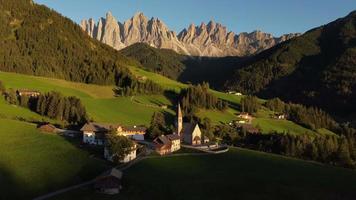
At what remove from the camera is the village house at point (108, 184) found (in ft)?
283

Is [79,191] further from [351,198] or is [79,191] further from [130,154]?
[351,198]

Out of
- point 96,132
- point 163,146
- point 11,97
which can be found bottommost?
point 163,146

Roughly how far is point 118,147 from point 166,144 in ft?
62.9

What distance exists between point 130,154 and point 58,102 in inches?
2361

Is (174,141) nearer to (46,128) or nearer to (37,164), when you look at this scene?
(46,128)

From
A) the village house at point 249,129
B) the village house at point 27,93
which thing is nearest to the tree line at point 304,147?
the village house at point 249,129

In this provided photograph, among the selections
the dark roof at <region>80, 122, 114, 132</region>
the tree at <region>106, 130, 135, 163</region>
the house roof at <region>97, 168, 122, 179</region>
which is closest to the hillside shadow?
the house roof at <region>97, 168, 122, 179</region>

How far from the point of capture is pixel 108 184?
8675 cm

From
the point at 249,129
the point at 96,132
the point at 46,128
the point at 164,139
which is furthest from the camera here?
the point at 249,129

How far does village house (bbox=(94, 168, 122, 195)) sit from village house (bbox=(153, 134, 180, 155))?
32030 millimetres

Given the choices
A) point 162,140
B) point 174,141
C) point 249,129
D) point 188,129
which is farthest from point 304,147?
point 162,140

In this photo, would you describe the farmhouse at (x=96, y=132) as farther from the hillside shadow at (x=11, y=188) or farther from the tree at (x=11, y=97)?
the tree at (x=11, y=97)

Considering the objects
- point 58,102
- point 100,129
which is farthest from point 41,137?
point 58,102

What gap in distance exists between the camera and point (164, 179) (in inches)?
3718
